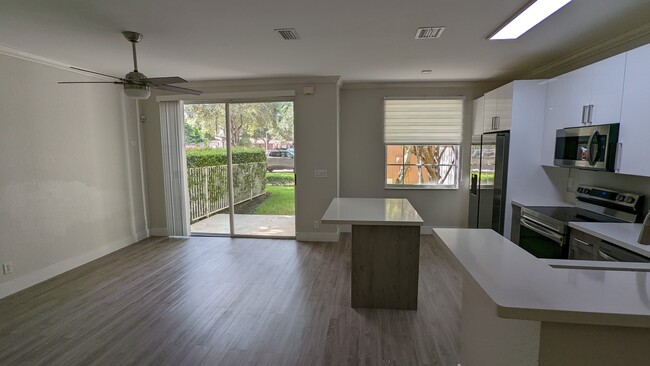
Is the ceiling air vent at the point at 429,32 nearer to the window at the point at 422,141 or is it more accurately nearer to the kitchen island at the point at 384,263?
the kitchen island at the point at 384,263

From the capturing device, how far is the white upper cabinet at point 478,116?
15.3ft

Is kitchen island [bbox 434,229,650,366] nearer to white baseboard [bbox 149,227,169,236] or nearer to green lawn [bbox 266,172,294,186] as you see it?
green lawn [bbox 266,172,294,186]

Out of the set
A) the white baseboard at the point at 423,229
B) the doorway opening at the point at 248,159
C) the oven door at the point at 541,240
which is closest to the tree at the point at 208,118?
the doorway opening at the point at 248,159

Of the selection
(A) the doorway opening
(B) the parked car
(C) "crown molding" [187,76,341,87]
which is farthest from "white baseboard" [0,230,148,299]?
(C) "crown molding" [187,76,341,87]

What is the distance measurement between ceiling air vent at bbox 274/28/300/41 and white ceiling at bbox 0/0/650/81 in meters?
0.09

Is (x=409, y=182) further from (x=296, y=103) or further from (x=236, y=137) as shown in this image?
(x=236, y=137)

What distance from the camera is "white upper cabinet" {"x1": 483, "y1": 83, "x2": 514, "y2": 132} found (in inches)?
→ 147

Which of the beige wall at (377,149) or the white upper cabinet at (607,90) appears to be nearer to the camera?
the white upper cabinet at (607,90)

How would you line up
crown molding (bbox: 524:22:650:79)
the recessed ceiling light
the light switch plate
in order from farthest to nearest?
1. the light switch plate
2. crown molding (bbox: 524:22:650:79)
3. the recessed ceiling light

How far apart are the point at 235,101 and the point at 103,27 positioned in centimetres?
237

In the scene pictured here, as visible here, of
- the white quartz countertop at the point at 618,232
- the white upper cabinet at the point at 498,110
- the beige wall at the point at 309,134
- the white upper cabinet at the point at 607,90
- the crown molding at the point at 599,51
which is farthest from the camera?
the beige wall at the point at 309,134

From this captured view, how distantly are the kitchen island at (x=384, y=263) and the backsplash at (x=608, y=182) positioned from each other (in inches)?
76.8

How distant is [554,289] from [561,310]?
0.55 feet

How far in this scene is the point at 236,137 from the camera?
5.11 meters
